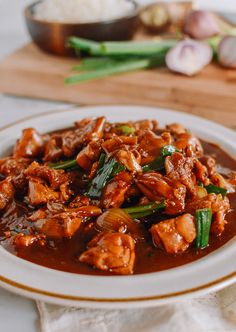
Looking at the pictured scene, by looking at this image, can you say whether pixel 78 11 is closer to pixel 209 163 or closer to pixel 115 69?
pixel 115 69

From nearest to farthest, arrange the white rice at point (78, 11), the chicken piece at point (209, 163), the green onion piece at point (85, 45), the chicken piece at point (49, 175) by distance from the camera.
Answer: the chicken piece at point (49, 175) < the chicken piece at point (209, 163) < the green onion piece at point (85, 45) < the white rice at point (78, 11)

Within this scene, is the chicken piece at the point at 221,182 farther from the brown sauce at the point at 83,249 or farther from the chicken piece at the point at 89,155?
the chicken piece at the point at 89,155

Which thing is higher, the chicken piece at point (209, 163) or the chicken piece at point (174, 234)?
the chicken piece at point (174, 234)

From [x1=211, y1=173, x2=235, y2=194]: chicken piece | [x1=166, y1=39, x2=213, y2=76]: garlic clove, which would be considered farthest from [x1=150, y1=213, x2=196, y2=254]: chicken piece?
[x1=166, y1=39, x2=213, y2=76]: garlic clove

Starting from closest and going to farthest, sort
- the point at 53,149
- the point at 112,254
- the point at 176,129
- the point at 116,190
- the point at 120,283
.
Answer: the point at 120,283 → the point at 112,254 → the point at 116,190 → the point at 53,149 → the point at 176,129

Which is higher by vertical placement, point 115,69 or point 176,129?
point 176,129

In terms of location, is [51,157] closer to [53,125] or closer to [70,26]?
[53,125]

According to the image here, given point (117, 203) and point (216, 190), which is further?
point (216, 190)

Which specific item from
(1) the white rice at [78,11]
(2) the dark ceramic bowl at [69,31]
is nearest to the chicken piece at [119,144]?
(2) the dark ceramic bowl at [69,31]

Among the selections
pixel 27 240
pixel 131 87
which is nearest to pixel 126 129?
pixel 27 240
